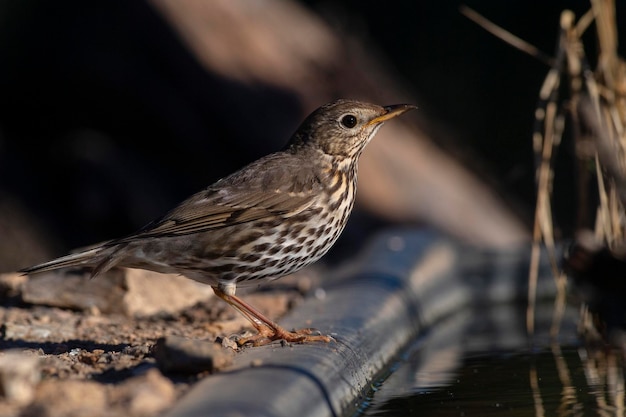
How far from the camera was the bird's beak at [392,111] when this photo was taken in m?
6.09

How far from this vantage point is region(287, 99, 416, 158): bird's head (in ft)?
20.5

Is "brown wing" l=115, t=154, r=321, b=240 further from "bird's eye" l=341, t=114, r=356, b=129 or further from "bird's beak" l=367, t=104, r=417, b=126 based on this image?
"bird's beak" l=367, t=104, r=417, b=126

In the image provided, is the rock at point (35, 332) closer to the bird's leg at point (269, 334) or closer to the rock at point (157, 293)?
the rock at point (157, 293)

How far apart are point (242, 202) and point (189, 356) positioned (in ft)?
6.10

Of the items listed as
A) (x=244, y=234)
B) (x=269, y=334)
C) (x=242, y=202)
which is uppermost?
(x=242, y=202)

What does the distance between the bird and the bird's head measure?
0.20 meters

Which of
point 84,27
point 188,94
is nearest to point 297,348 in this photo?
point 188,94

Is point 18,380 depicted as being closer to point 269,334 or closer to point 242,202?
point 269,334

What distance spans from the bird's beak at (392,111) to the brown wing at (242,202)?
544mm

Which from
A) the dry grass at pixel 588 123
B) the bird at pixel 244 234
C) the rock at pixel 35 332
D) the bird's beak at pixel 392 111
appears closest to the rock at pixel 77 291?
the rock at pixel 35 332

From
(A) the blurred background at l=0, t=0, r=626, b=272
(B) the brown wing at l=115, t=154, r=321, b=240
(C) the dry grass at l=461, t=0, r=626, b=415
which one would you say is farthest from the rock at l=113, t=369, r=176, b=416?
(A) the blurred background at l=0, t=0, r=626, b=272

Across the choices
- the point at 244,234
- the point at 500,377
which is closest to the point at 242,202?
the point at 244,234

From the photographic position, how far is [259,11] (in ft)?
37.8

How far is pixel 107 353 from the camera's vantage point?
16.2 feet
